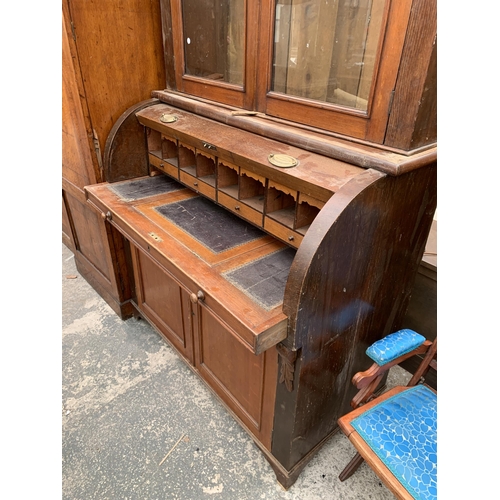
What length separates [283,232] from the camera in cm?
155

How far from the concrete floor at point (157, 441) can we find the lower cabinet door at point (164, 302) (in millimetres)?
270

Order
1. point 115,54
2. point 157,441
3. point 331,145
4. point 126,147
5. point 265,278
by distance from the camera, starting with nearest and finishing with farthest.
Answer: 1. point 331,145
2. point 265,278
3. point 157,441
4. point 115,54
5. point 126,147

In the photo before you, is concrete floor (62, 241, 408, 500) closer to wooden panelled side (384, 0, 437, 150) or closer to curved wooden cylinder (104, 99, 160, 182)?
curved wooden cylinder (104, 99, 160, 182)

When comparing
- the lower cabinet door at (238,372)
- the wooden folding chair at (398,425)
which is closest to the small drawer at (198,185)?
the lower cabinet door at (238,372)

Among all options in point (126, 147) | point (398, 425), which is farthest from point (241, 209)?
point (398, 425)

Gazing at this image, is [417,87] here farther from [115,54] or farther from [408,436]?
[115,54]

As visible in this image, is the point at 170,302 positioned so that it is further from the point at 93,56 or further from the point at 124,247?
the point at 93,56

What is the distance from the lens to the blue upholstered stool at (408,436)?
128cm

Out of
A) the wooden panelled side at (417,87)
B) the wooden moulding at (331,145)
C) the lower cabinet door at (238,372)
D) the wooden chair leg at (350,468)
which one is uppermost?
the wooden panelled side at (417,87)

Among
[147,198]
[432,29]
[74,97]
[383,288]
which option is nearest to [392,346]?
[383,288]

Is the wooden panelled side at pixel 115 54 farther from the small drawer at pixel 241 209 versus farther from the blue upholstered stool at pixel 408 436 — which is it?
the blue upholstered stool at pixel 408 436

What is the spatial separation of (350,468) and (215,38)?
7.13 ft

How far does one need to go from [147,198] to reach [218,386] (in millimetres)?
1087

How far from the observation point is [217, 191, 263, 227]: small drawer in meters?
1.65
